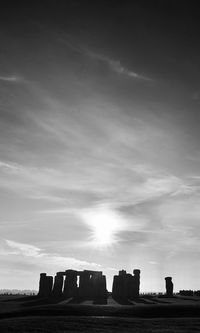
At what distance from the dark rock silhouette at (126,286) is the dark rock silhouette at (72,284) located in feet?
7.42

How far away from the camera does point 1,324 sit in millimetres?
20328

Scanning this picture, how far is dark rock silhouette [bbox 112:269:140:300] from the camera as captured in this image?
4619cm

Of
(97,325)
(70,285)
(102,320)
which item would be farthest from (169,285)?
(97,325)

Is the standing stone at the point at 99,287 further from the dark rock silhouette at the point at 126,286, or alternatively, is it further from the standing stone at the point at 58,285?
the standing stone at the point at 58,285

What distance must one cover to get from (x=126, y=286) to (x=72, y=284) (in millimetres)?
7193

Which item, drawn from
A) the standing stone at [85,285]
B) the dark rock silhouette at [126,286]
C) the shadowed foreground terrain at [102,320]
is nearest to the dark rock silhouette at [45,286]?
the standing stone at [85,285]

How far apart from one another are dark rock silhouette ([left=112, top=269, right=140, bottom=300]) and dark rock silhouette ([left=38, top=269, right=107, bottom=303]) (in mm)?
2262

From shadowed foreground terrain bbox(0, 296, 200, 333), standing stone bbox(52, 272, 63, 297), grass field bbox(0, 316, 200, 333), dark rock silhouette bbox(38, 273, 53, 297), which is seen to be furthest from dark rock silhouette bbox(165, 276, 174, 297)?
grass field bbox(0, 316, 200, 333)

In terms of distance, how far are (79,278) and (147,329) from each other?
28.8 meters

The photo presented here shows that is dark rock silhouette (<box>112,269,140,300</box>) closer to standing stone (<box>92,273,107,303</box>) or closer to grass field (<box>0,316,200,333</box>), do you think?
standing stone (<box>92,273,107,303</box>)

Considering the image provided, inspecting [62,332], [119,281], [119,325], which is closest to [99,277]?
[119,281]

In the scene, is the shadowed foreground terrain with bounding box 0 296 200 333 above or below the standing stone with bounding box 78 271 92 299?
below

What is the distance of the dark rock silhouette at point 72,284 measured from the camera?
4703cm

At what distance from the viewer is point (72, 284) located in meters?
47.9
